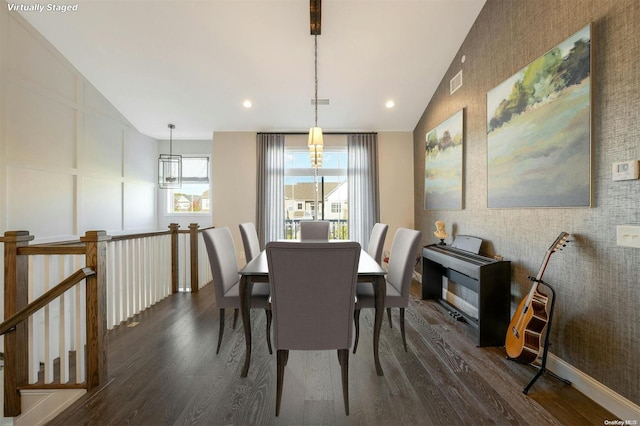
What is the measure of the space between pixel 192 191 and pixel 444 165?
5.03m

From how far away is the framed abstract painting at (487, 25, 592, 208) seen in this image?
1844mm

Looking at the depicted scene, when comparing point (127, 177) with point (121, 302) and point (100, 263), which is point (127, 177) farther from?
point (100, 263)

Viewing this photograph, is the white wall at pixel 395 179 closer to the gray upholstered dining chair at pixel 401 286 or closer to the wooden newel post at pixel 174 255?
the gray upholstered dining chair at pixel 401 286

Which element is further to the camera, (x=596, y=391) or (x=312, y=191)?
(x=312, y=191)

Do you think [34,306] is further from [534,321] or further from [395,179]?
[395,179]

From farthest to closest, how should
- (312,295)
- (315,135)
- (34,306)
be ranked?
1. (315,135)
2. (34,306)
3. (312,295)

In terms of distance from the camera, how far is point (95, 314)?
1899 mm

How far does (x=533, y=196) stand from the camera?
7.46 ft

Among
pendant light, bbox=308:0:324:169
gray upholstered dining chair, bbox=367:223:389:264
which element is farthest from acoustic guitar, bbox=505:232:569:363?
pendant light, bbox=308:0:324:169

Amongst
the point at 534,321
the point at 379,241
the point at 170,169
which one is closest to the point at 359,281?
the point at 379,241

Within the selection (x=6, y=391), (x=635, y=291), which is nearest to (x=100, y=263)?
(x=6, y=391)

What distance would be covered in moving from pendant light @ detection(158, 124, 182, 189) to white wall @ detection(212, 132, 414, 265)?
1.02m

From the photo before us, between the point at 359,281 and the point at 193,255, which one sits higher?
the point at 359,281


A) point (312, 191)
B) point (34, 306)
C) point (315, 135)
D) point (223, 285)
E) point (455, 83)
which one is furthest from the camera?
point (312, 191)
